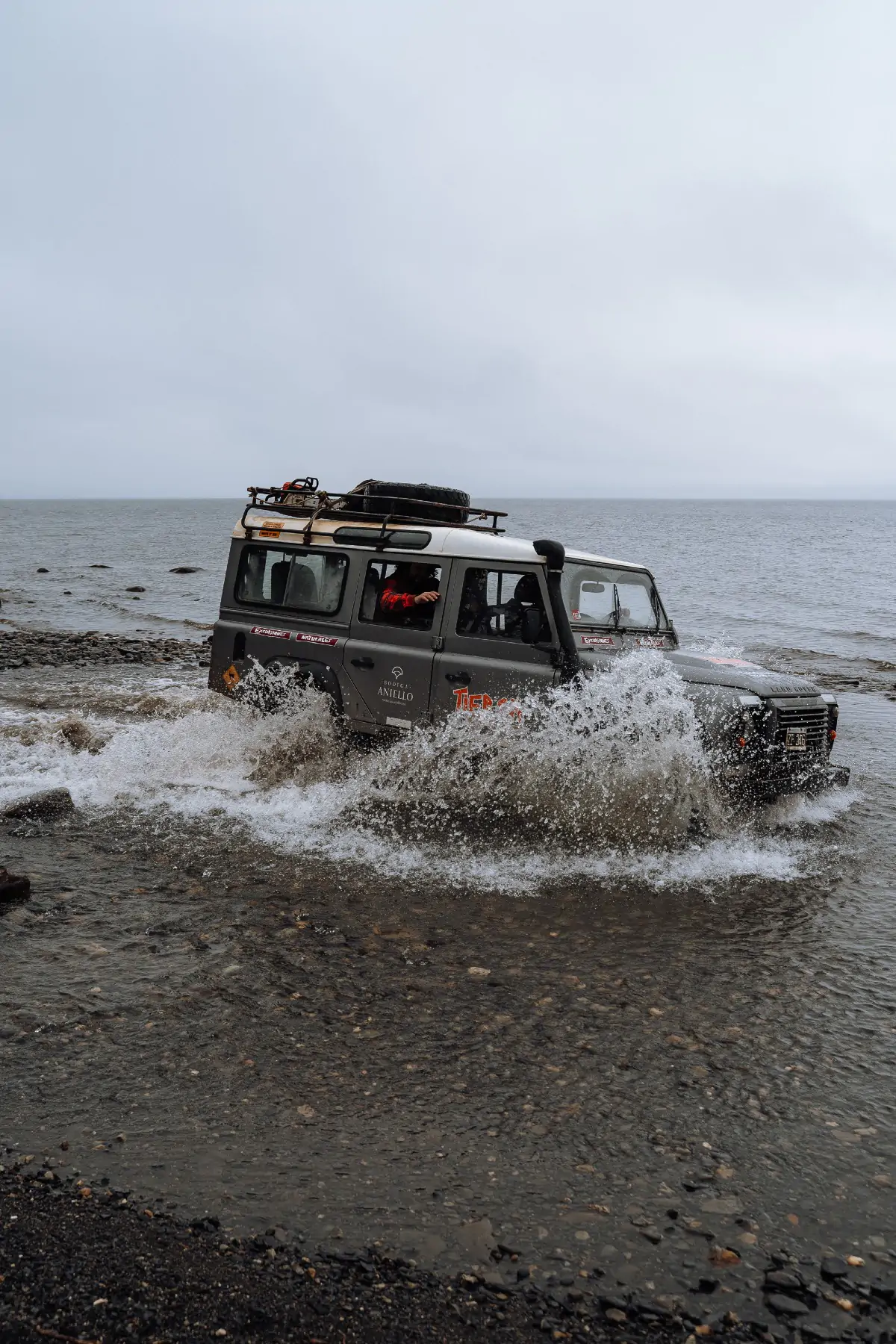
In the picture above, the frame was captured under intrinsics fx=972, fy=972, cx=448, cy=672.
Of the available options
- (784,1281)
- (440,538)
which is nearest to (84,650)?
(440,538)

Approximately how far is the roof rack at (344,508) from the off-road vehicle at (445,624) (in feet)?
0.07

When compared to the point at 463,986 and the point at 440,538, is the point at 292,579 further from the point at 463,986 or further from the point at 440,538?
the point at 463,986

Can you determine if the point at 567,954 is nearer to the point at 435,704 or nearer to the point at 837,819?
the point at 435,704

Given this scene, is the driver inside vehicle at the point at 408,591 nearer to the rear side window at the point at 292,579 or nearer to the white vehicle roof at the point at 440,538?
the white vehicle roof at the point at 440,538

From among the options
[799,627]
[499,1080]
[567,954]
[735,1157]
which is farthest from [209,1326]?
[799,627]

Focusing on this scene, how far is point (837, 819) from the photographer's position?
29.2 ft

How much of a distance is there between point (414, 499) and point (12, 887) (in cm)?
513

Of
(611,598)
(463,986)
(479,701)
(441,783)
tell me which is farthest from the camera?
(611,598)

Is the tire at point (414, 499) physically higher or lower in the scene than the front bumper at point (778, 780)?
higher

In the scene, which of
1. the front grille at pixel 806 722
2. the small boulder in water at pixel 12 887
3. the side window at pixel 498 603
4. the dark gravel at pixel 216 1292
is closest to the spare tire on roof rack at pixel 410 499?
the side window at pixel 498 603

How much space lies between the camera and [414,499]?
31.1ft

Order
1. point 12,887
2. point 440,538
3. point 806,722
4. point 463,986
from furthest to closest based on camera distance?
point 440,538
point 806,722
point 12,887
point 463,986

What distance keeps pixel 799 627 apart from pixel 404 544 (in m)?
25.8

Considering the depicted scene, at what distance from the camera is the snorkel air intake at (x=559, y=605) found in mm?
7680
